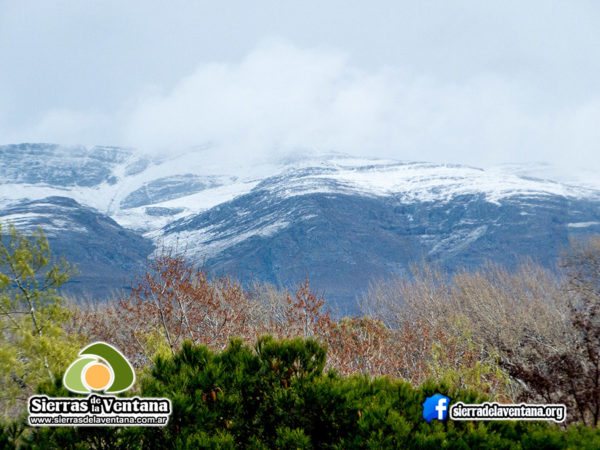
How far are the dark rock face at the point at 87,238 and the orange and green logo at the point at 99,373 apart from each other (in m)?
94.8

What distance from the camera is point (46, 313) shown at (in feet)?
23.0

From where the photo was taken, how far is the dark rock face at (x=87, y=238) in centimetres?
10519

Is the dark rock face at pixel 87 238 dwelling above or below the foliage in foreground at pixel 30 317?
below

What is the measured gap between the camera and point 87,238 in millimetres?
118312

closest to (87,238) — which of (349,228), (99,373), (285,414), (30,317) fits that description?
(349,228)

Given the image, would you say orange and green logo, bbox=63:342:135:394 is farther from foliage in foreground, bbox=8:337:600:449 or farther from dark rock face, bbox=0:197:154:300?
dark rock face, bbox=0:197:154:300

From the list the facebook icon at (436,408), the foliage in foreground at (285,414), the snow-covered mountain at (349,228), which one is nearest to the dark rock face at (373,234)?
the snow-covered mountain at (349,228)

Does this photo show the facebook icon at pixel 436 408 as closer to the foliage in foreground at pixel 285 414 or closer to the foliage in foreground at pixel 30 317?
the foliage in foreground at pixel 285 414

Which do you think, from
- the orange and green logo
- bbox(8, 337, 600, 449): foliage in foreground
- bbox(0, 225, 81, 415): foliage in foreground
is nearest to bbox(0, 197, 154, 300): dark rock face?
bbox(0, 225, 81, 415): foliage in foreground

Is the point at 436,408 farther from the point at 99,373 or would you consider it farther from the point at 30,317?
the point at 30,317

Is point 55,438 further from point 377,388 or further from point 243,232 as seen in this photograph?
point 243,232

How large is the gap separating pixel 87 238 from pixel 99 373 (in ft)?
412

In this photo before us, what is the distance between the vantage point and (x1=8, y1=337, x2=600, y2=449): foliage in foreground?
9.06ft

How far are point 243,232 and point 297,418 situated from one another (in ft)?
420
